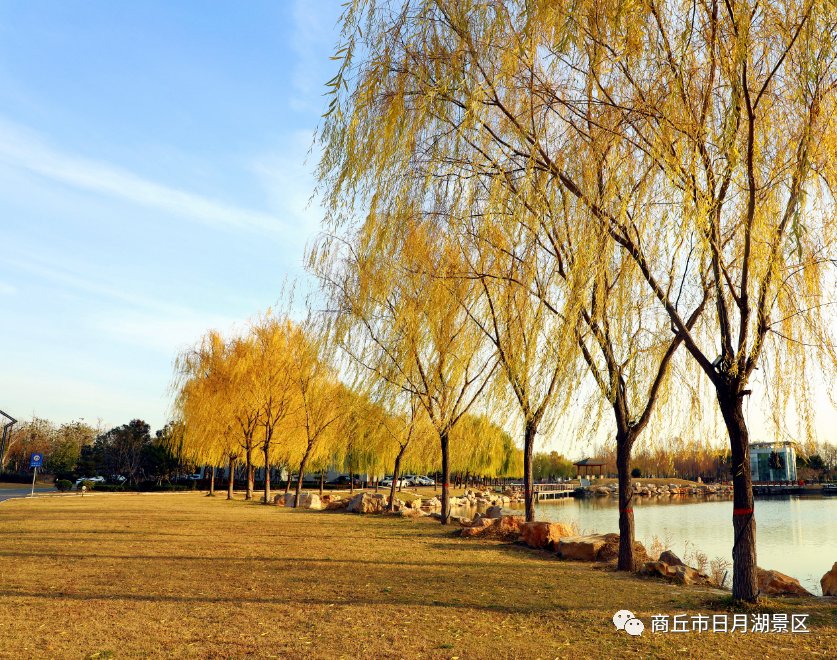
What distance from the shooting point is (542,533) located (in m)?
9.99

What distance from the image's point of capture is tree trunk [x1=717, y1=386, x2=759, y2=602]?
223 inches

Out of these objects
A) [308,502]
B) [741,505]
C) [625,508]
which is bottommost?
[308,502]

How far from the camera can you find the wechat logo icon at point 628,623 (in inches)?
186

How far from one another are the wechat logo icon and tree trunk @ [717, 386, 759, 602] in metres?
1.25

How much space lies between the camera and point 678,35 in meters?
5.26

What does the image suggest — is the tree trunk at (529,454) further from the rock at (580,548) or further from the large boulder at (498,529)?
the rock at (580,548)

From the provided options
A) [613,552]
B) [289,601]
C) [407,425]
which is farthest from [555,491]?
[289,601]

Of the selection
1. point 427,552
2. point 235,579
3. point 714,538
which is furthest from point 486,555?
point 714,538

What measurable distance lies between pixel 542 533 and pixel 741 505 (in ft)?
15.2

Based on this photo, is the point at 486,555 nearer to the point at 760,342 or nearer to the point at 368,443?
the point at 760,342

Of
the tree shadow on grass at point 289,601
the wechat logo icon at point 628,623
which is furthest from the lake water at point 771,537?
the tree shadow on grass at point 289,601

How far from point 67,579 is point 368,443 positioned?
1251 centimetres

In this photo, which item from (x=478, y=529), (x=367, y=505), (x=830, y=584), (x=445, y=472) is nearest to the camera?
(x=830, y=584)

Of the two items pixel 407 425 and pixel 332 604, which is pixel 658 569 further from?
pixel 407 425
